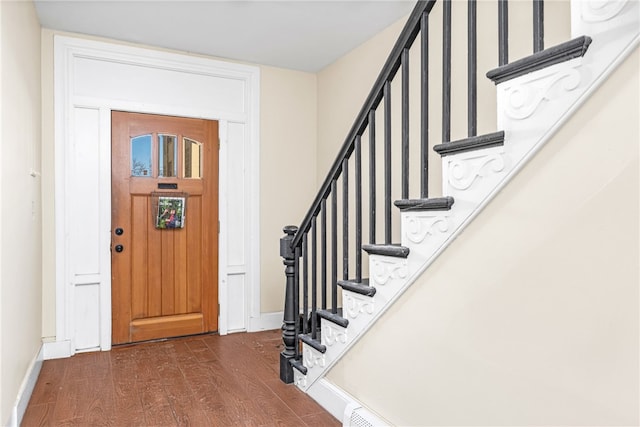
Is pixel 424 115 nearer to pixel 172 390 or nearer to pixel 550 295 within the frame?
pixel 550 295

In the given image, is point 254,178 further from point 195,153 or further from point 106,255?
point 106,255

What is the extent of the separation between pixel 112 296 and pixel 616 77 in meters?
3.69

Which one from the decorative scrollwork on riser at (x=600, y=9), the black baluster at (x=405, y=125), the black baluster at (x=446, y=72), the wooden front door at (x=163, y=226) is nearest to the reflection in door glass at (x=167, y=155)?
the wooden front door at (x=163, y=226)

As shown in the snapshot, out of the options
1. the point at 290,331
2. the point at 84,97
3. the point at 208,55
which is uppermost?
the point at 208,55

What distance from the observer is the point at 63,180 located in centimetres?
342

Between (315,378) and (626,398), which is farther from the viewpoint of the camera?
(315,378)

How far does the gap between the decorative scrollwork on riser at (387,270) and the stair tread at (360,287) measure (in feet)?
0.16

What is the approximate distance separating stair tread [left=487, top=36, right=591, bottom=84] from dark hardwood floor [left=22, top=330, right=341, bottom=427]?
6.06 ft

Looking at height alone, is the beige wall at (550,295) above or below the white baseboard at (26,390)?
above

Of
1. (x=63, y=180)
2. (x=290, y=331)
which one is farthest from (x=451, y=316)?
(x=63, y=180)

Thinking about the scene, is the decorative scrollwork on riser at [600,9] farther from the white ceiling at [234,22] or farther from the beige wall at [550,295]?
the white ceiling at [234,22]

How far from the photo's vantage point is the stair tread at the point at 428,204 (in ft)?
5.23

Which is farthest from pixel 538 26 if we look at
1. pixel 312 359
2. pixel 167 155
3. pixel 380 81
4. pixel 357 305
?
pixel 167 155

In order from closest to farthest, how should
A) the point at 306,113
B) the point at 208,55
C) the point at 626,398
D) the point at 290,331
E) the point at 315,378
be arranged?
the point at 626,398, the point at 315,378, the point at 290,331, the point at 208,55, the point at 306,113
